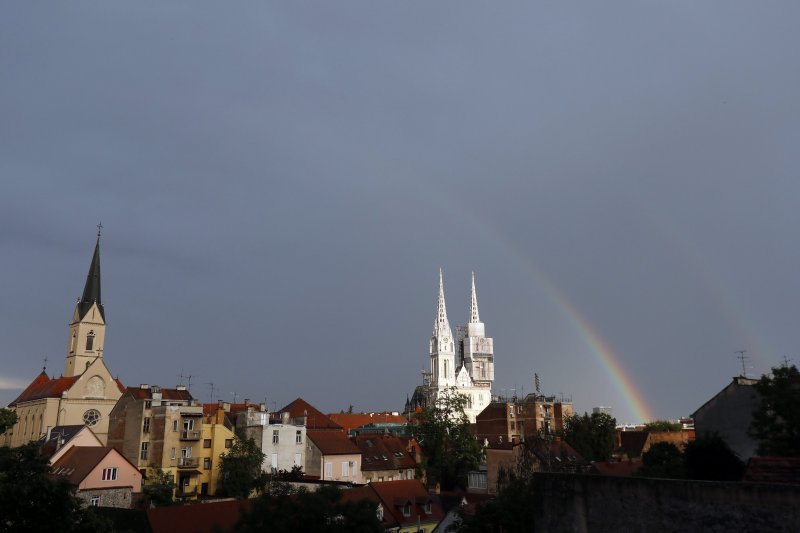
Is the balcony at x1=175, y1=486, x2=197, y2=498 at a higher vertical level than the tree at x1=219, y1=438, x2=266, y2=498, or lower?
lower

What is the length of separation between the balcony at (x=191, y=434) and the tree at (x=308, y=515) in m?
39.4

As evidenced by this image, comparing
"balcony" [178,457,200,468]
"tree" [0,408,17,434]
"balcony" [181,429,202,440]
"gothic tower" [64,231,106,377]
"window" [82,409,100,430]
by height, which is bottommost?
"balcony" [178,457,200,468]

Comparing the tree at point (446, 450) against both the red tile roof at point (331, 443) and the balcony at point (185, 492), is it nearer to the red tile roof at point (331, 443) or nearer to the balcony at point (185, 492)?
the red tile roof at point (331, 443)

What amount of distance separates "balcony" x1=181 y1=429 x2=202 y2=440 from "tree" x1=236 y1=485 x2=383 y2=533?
39.4 m

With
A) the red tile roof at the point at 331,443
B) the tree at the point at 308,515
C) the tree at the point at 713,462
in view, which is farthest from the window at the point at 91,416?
the tree at the point at 713,462

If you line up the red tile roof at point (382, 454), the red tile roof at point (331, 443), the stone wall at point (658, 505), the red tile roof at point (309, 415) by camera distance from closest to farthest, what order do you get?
the stone wall at point (658, 505), the red tile roof at point (331, 443), the red tile roof at point (382, 454), the red tile roof at point (309, 415)

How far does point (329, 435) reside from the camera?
75.2 m

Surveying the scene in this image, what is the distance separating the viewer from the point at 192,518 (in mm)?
40906

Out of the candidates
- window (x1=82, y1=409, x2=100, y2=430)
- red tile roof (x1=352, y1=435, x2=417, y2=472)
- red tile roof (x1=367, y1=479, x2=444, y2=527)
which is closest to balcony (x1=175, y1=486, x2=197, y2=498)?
red tile roof (x1=352, y1=435, x2=417, y2=472)

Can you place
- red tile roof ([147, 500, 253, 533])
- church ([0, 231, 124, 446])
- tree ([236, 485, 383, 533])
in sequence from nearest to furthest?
tree ([236, 485, 383, 533]) < red tile roof ([147, 500, 253, 533]) < church ([0, 231, 124, 446])

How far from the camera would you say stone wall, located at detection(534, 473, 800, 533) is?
1700 centimetres

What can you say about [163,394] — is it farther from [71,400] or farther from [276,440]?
[71,400]

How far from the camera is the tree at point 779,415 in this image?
34.8 meters

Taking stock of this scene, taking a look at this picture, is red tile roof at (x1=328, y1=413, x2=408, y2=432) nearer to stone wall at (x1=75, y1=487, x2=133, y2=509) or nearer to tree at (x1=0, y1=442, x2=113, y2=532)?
stone wall at (x1=75, y1=487, x2=133, y2=509)
